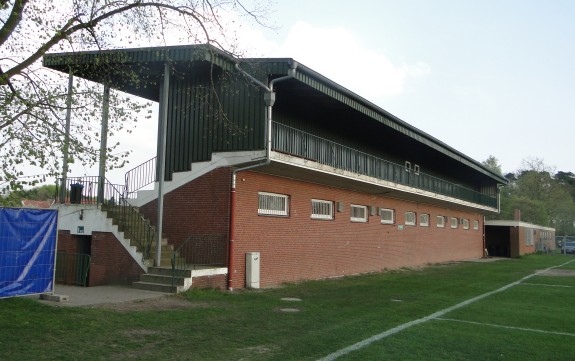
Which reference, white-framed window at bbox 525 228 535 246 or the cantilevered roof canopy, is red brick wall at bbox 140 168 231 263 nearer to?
the cantilevered roof canopy

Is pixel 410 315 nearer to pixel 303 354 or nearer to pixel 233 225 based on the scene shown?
pixel 303 354

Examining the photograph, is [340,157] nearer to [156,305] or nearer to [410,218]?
[156,305]

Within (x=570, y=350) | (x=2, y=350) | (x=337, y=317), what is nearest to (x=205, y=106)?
(x=337, y=317)

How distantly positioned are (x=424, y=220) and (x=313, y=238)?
14.8 m

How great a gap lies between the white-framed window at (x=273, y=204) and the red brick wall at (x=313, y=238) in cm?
17

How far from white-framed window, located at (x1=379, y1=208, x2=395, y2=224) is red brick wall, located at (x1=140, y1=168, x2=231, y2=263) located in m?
11.9

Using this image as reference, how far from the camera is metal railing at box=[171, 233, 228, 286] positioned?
1499 centimetres

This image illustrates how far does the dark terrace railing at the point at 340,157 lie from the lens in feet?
55.4

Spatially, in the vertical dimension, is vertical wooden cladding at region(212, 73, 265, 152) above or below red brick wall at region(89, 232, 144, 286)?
above

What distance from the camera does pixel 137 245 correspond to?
15.1 metres

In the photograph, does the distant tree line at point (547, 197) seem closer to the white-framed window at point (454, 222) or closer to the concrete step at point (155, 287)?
the white-framed window at point (454, 222)

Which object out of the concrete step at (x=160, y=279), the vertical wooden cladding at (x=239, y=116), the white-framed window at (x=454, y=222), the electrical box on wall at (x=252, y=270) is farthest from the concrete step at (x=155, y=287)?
the white-framed window at (x=454, y=222)

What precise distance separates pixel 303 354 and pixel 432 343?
2.24 meters

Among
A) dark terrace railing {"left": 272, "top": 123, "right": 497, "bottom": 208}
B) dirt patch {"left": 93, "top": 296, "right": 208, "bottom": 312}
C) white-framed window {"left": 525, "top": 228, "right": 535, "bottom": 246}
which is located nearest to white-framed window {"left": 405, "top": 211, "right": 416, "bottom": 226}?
dark terrace railing {"left": 272, "top": 123, "right": 497, "bottom": 208}
